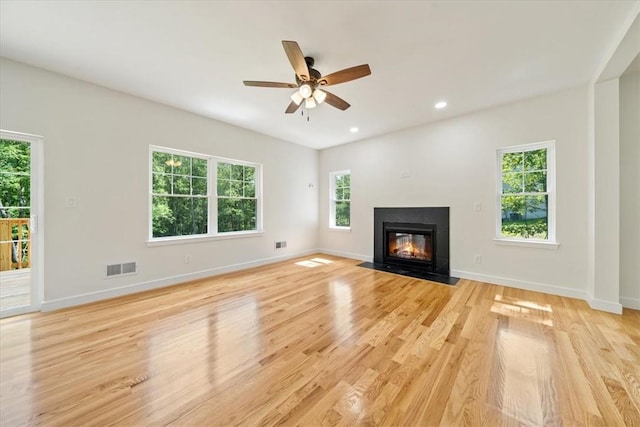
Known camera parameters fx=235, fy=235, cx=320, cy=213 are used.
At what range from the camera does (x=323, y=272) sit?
4.34m

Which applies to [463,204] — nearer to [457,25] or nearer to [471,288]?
[471,288]

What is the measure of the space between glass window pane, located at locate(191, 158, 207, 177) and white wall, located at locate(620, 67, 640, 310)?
5854mm

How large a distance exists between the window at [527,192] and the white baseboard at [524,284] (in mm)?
642

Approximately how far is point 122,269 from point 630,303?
6432 millimetres

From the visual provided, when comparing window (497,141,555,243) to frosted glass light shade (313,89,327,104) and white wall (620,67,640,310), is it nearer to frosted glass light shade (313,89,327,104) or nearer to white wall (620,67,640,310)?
→ white wall (620,67,640,310)

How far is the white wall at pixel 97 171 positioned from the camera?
107 inches

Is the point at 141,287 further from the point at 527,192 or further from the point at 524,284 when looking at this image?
the point at 527,192

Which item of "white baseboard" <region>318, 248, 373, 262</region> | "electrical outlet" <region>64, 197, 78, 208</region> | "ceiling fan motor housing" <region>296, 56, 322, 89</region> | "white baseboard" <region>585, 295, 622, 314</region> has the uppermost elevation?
"ceiling fan motor housing" <region>296, 56, 322, 89</region>

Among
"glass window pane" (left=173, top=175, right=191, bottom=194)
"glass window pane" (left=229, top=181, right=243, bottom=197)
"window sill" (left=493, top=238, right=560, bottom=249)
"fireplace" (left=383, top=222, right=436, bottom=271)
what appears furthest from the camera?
"glass window pane" (left=229, top=181, right=243, bottom=197)

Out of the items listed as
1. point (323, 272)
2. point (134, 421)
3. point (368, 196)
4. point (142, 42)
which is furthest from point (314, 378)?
point (368, 196)

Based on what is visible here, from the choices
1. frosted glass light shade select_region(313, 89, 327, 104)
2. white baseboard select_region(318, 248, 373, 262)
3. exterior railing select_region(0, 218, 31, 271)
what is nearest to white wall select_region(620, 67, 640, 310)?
white baseboard select_region(318, 248, 373, 262)

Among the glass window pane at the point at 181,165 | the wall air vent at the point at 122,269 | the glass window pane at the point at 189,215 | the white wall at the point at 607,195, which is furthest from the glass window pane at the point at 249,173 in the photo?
the white wall at the point at 607,195

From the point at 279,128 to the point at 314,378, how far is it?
4.10 meters

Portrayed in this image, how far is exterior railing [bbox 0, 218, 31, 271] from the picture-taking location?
8.98 feet
